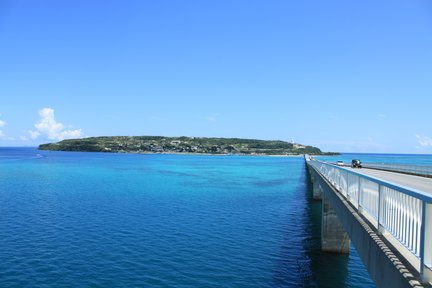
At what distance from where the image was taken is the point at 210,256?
20.4 metres

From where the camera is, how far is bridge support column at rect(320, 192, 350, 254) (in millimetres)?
21062

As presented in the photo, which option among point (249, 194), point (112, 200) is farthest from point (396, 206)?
point (249, 194)

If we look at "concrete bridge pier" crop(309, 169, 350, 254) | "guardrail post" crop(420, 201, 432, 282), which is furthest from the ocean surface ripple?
"guardrail post" crop(420, 201, 432, 282)

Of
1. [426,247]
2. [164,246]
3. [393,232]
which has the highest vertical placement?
[426,247]

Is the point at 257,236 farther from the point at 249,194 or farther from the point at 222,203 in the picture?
the point at 249,194

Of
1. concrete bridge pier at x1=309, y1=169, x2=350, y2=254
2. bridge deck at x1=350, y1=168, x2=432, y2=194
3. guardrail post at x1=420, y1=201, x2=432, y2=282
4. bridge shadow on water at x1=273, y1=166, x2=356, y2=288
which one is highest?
guardrail post at x1=420, y1=201, x2=432, y2=282

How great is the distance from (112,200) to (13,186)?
61.2 ft

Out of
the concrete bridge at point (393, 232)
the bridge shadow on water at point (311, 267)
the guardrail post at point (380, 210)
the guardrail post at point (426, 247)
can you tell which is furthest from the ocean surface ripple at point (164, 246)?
the guardrail post at point (426, 247)

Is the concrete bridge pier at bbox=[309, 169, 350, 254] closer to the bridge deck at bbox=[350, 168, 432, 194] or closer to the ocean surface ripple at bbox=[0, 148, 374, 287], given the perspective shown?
the ocean surface ripple at bbox=[0, 148, 374, 287]

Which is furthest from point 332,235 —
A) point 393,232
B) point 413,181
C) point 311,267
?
point 393,232

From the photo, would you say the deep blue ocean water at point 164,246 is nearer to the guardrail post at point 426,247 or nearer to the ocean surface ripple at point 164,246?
the ocean surface ripple at point 164,246

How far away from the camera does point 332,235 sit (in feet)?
70.6

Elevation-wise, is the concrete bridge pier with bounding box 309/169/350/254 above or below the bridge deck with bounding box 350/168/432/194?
below

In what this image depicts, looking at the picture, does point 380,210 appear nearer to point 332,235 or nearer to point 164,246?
point 332,235
